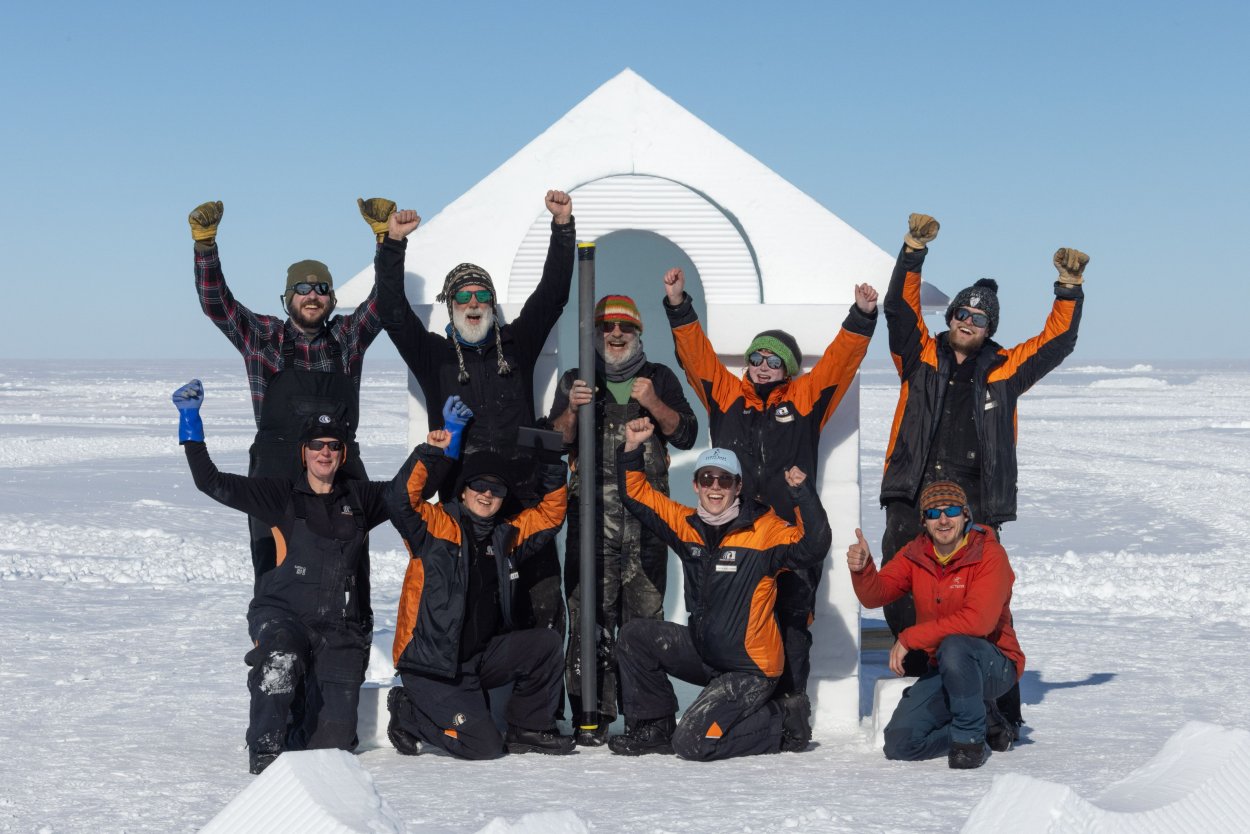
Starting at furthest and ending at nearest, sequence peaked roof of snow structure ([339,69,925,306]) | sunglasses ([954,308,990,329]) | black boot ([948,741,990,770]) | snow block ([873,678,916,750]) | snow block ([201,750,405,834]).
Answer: peaked roof of snow structure ([339,69,925,306]), sunglasses ([954,308,990,329]), snow block ([873,678,916,750]), black boot ([948,741,990,770]), snow block ([201,750,405,834])

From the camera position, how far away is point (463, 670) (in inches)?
197

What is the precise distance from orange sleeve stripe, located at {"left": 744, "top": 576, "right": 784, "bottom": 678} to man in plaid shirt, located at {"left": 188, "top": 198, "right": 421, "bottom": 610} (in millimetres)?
1622

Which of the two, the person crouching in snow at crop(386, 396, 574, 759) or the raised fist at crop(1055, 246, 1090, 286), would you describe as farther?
the raised fist at crop(1055, 246, 1090, 286)

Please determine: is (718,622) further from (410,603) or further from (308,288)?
(308,288)

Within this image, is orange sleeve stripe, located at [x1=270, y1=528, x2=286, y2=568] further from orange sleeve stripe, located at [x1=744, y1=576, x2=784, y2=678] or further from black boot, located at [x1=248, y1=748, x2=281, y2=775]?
orange sleeve stripe, located at [x1=744, y1=576, x2=784, y2=678]

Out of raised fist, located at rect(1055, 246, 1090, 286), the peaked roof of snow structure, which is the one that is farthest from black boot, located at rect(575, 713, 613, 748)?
raised fist, located at rect(1055, 246, 1090, 286)

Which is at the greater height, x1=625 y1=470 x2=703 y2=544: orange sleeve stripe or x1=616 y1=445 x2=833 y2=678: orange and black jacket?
x1=625 y1=470 x2=703 y2=544: orange sleeve stripe

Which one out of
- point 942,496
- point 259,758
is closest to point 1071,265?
point 942,496

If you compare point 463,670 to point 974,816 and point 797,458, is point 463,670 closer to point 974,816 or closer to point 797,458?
point 797,458

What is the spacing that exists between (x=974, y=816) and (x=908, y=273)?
249 cm

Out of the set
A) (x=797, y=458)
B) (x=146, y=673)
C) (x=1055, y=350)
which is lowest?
(x=146, y=673)

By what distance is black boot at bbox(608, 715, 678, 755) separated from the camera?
200 inches

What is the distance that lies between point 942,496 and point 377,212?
2462mm

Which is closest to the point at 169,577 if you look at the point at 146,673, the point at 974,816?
the point at 146,673
